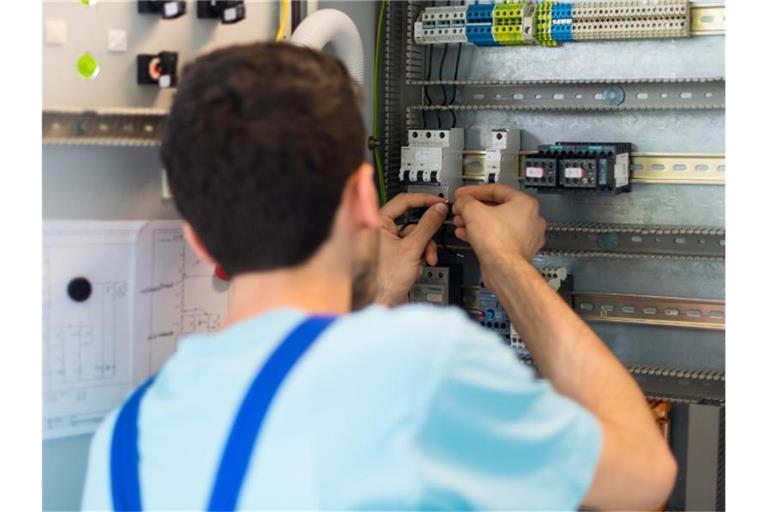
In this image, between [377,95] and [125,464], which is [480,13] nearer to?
[377,95]

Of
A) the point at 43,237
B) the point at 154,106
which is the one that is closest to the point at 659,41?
the point at 154,106

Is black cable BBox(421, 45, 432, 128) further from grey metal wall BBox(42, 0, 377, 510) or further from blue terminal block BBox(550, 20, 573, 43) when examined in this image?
grey metal wall BBox(42, 0, 377, 510)

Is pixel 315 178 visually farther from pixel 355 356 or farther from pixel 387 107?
pixel 387 107

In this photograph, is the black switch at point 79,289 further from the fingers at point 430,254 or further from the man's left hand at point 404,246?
the fingers at point 430,254

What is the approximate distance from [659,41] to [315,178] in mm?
1610

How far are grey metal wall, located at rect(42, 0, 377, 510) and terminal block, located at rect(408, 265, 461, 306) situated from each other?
99 cm

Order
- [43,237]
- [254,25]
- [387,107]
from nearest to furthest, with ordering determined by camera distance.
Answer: [43,237]
[254,25]
[387,107]

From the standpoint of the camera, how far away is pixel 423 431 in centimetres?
119

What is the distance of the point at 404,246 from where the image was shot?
2.58m

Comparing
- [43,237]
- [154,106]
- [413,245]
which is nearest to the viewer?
[43,237]

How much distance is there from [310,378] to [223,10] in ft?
3.45

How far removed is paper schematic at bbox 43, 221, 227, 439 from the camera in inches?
69.2

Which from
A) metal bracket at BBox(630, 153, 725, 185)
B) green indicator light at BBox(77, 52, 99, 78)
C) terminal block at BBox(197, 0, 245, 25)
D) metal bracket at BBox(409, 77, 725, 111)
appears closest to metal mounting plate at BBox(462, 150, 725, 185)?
metal bracket at BBox(630, 153, 725, 185)

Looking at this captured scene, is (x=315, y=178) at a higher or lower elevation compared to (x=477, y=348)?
higher
